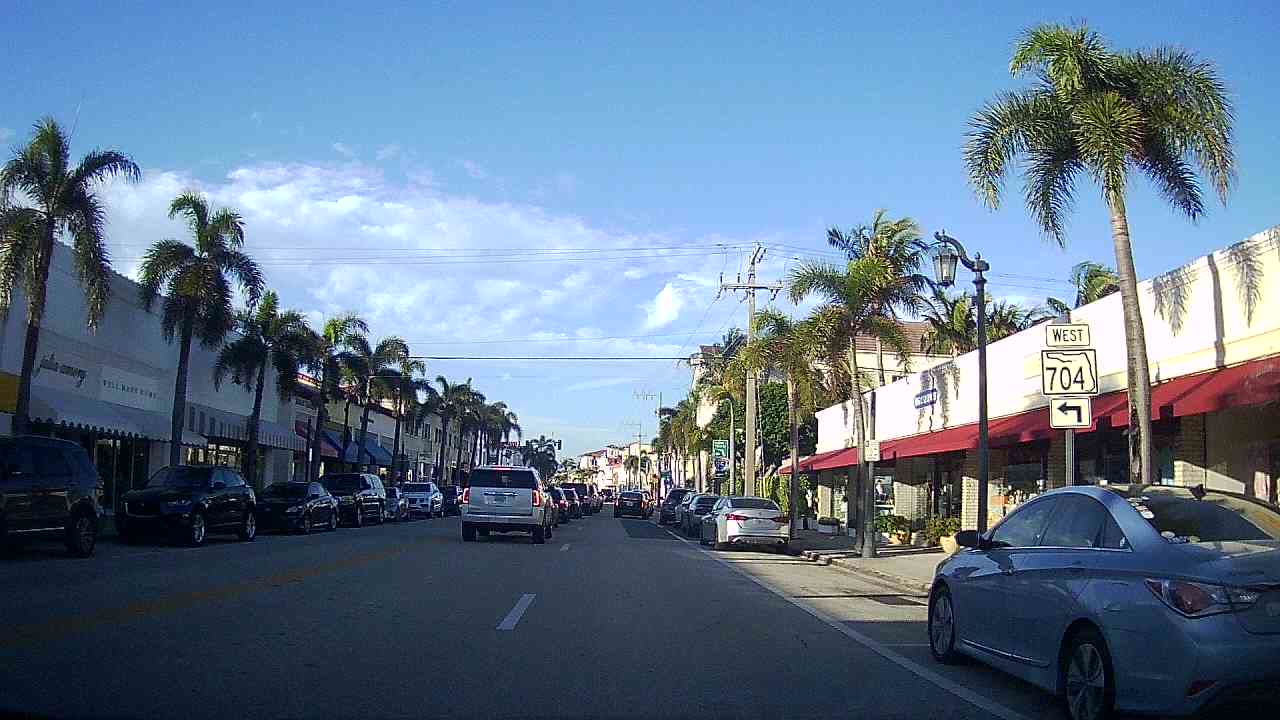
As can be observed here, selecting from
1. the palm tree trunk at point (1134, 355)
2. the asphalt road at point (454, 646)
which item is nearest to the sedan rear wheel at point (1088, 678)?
the asphalt road at point (454, 646)

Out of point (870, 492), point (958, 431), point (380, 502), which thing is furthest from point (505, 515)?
point (380, 502)

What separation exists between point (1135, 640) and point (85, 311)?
102 ft

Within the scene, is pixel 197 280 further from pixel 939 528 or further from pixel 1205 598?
pixel 1205 598

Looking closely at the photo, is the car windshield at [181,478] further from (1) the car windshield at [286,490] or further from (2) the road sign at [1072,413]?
(2) the road sign at [1072,413]

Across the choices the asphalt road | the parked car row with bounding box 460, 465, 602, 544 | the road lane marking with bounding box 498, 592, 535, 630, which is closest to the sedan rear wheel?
the asphalt road

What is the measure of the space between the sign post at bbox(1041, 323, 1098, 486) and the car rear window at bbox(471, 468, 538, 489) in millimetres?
15492

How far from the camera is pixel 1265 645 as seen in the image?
6180 mm

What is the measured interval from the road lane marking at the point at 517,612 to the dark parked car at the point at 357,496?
21718mm

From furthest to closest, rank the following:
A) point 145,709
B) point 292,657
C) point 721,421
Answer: point 721,421, point 292,657, point 145,709

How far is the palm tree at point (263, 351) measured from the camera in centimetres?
3781

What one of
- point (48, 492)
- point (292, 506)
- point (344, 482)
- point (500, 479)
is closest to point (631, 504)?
point (344, 482)

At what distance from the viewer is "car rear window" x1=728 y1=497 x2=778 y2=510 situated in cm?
2738

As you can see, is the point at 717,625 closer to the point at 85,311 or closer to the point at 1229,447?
the point at 1229,447

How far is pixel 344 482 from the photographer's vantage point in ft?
119
